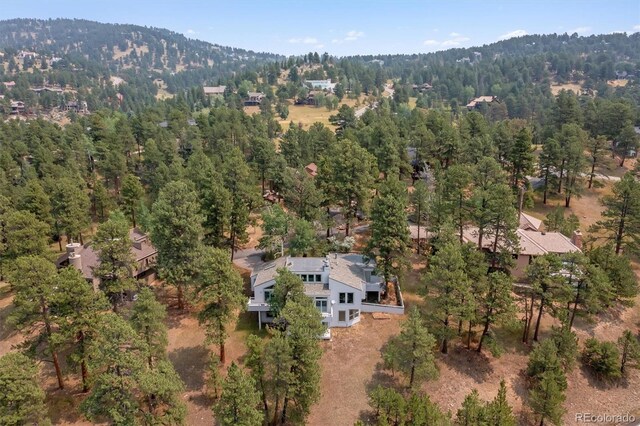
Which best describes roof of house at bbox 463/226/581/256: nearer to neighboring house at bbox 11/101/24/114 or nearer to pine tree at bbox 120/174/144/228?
pine tree at bbox 120/174/144/228

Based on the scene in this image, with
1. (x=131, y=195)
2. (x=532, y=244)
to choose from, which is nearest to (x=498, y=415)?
(x=532, y=244)

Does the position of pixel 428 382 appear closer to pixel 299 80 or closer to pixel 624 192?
pixel 624 192

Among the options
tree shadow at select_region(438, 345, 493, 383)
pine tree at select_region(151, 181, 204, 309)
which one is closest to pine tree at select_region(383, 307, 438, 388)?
tree shadow at select_region(438, 345, 493, 383)

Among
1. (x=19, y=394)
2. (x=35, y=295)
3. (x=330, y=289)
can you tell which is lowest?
(x=330, y=289)

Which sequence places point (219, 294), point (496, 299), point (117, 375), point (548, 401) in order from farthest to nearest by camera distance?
point (496, 299) < point (219, 294) < point (548, 401) < point (117, 375)

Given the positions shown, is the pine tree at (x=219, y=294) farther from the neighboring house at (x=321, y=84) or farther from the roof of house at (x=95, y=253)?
the neighboring house at (x=321, y=84)

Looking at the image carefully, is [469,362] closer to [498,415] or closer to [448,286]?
[448,286]
